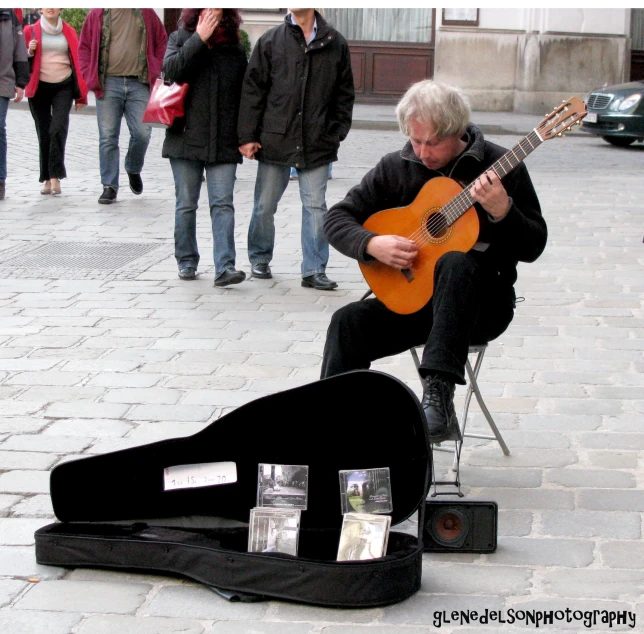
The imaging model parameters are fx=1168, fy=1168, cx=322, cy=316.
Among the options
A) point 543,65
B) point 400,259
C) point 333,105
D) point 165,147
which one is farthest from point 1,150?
point 543,65

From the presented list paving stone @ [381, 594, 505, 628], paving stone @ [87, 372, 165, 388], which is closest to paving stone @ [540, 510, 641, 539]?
paving stone @ [381, 594, 505, 628]

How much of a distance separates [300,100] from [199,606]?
4328mm

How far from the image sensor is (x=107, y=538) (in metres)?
3.21

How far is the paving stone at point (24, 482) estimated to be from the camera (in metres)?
3.87

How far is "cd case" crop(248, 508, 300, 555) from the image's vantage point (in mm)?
3189

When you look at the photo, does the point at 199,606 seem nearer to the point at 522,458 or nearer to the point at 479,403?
the point at 479,403

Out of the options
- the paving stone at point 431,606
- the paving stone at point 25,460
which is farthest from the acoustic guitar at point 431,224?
the paving stone at point 25,460

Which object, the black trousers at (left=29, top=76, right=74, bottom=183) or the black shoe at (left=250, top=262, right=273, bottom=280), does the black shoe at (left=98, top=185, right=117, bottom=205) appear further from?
the black shoe at (left=250, top=262, right=273, bottom=280)

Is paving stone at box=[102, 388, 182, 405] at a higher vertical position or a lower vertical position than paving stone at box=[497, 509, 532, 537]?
lower

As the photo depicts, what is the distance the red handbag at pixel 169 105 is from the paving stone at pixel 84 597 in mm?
4110

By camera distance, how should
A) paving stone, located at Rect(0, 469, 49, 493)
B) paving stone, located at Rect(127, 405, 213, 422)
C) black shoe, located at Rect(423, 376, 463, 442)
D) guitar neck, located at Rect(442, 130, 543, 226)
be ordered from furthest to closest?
paving stone, located at Rect(127, 405, 213, 422)
paving stone, located at Rect(0, 469, 49, 493)
guitar neck, located at Rect(442, 130, 543, 226)
black shoe, located at Rect(423, 376, 463, 442)

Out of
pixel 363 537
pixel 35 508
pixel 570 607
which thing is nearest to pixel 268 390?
pixel 35 508

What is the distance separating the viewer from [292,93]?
6.85m
